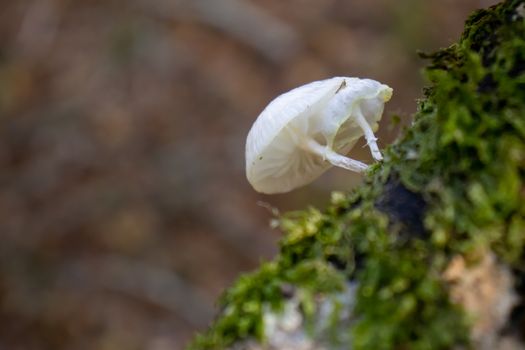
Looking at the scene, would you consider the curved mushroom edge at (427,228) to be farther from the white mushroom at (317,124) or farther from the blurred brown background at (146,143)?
the blurred brown background at (146,143)

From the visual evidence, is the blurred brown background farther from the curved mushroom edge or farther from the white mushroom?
the curved mushroom edge

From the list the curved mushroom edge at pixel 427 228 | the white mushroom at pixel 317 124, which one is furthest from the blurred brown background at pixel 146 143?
the curved mushroom edge at pixel 427 228

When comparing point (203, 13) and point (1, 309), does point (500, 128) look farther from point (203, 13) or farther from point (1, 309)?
point (203, 13)

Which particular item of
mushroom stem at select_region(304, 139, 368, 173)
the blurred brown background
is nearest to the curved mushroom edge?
mushroom stem at select_region(304, 139, 368, 173)

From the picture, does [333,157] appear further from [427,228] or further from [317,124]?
[427,228]

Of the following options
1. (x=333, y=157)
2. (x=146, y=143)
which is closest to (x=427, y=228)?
(x=333, y=157)

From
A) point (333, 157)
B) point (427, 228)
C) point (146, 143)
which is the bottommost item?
point (427, 228)
